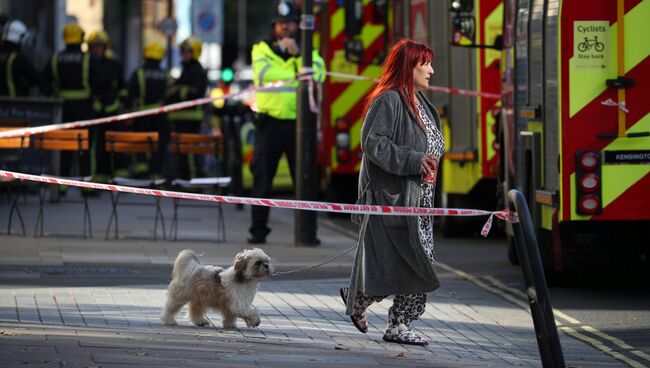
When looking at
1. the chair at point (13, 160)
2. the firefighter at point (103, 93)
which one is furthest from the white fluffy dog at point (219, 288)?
the firefighter at point (103, 93)

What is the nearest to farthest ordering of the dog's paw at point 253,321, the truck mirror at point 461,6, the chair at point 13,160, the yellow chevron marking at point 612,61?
the dog's paw at point 253,321 < the yellow chevron marking at point 612,61 < the truck mirror at point 461,6 < the chair at point 13,160

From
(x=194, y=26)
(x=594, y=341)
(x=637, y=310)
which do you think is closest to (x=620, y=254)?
(x=637, y=310)

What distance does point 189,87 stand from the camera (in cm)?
2366

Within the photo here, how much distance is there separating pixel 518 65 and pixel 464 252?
306 centimetres

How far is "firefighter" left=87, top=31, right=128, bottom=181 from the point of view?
22.6 metres

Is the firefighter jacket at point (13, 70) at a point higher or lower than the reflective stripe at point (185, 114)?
higher

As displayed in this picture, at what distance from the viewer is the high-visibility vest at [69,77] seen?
22312 millimetres

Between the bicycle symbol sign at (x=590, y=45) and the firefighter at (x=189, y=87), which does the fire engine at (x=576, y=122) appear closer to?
the bicycle symbol sign at (x=590, y=45)

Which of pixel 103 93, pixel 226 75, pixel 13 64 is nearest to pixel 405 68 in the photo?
pixel 13 64

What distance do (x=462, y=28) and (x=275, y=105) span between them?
87.2 inches

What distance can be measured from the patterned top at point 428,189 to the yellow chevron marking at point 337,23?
11508 mm

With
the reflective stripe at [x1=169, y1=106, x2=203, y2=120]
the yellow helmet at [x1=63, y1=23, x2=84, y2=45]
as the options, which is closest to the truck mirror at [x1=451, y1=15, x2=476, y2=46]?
the yellow helmet at [x1=63, y1=23, x2=84, y2=45]

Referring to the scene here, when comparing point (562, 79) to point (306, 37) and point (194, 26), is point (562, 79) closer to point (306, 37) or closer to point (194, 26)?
point (306, 37)

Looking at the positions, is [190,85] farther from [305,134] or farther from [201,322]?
[201,322]
